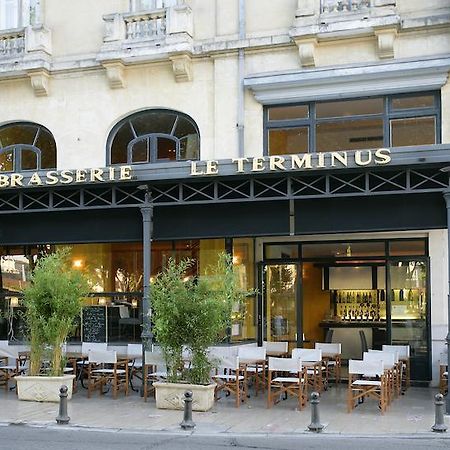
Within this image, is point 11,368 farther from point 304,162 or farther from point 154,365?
point 304,162

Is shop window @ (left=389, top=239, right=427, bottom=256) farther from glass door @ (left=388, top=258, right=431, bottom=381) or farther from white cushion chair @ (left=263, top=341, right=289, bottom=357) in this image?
white cushion chair @ (left=263, top=341, right=289, bottom=357)

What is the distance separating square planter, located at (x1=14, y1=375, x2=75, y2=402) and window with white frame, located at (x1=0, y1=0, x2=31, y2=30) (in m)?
9.97

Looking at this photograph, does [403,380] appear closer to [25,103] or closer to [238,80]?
[238,80]

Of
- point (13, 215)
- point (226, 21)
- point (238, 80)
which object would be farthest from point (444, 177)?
point (13, 215)

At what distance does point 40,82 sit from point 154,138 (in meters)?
3.28

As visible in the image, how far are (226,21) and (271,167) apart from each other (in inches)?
216

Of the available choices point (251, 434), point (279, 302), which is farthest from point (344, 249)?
point (251, 434)

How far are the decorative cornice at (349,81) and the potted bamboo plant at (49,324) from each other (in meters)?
6.29

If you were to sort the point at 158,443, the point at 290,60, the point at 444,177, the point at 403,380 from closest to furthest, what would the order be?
1. the point at 158,443
2. the point at 444,177
3. the point at 403,380
4. the point at 290,60

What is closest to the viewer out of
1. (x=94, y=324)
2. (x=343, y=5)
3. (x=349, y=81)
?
(x=349, y=81)

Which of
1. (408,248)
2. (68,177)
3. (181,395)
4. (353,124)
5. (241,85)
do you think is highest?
(241,85)

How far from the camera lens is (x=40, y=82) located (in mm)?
19594

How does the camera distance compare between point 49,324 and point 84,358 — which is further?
point 84,358

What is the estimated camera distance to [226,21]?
18672 mm
